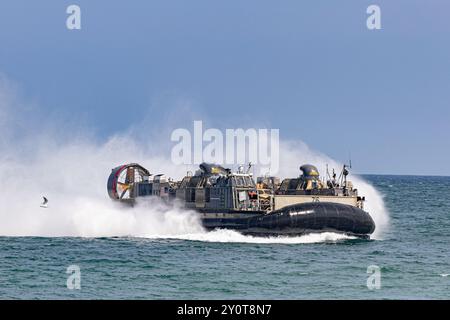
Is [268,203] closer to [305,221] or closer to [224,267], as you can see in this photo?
[305,221]

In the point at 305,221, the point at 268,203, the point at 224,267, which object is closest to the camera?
the point at 224,267

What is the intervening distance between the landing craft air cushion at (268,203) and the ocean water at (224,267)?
70 cm

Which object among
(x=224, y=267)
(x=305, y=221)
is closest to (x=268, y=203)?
(x=305, y=221)

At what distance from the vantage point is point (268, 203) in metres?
47.4

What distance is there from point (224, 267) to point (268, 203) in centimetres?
1186

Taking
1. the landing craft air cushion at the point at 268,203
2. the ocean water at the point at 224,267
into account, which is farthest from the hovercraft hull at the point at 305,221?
the ocean water at the point at 224,267

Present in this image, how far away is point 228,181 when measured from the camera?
48.4 m

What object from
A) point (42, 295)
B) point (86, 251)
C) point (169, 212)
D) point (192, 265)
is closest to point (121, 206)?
point (169, 212)

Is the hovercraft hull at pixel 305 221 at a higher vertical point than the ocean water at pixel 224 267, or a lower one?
higher

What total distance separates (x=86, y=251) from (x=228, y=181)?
33.3 feet

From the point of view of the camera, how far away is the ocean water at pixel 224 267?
2986 centimetres

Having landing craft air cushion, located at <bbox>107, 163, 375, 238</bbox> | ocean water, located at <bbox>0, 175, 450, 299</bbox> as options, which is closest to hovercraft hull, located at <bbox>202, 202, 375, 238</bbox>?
landing craft air cushion, located at <bbox>107, 163, 375, 238</bbox>

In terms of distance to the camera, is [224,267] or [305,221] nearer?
[224,267]

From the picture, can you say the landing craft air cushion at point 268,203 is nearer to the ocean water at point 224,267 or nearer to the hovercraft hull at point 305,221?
the hovercraft hull at point 305,221
